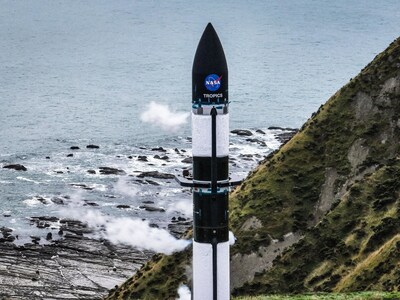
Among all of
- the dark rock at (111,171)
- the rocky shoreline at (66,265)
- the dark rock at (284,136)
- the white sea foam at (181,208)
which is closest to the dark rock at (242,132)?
the dark rock at (284,136)

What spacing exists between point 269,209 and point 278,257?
8.45m

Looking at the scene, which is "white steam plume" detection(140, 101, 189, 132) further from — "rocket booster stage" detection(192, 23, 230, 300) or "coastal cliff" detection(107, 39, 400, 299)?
"coastal cliff" detection(107, 39, 400, 299)

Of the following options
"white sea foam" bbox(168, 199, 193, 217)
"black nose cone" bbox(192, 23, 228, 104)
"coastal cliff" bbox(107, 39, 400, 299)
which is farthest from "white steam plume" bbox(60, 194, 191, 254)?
"white sea foam" bbox(168, 199, 193, 217)

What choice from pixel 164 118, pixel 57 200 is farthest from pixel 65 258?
pixel 164 118

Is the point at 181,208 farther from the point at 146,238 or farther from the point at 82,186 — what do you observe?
the point at 146,238

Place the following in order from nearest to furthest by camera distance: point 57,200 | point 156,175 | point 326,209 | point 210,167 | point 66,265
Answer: point 210,167, point 326,209, point 66,265, point 57,200, point 156,175

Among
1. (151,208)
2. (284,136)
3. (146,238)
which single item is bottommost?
(146,238)

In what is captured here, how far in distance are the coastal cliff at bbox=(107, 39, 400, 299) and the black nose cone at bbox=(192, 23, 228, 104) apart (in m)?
25.9

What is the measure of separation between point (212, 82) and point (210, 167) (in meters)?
3.32

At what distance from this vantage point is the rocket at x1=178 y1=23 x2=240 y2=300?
113 feet

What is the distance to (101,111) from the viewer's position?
192625 millimetres

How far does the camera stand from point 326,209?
83.9 meters

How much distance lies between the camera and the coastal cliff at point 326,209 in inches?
2726

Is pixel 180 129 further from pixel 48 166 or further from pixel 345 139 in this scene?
pixel 345 139
